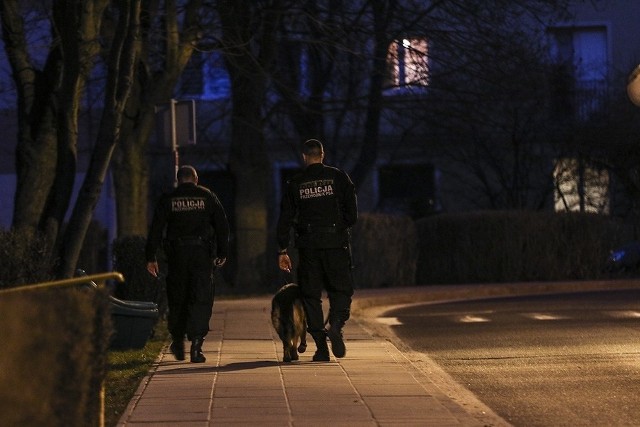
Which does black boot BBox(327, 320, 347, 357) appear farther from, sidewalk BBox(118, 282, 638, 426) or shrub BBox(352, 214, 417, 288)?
shrub BBox(352, 214, 417, 288)

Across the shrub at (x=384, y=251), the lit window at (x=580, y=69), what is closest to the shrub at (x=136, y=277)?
the shrub at (x=384, y=251)

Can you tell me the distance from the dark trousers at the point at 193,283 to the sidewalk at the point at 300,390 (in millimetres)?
386

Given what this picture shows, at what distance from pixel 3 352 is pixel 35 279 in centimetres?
689

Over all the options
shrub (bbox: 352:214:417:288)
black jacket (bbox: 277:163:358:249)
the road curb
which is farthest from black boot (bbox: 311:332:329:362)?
shrub (bbox: 352:214:417:288)

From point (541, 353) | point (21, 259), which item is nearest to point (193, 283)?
point (21, 259)

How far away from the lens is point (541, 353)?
13789mm

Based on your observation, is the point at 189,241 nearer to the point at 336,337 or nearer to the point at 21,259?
the point at 336,337

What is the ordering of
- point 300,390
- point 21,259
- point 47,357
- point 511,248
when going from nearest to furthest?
1. point 47,357
2. point 300,390
3. point 21,259
4. point 511,248

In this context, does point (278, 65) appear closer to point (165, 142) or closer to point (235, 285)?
point (235, 285)

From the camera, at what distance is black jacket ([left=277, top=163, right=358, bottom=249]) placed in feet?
40.2

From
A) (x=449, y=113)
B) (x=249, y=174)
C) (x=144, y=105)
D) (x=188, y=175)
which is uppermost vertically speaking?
(x=449, y=113)

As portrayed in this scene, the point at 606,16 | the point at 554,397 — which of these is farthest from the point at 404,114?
the point at 554,397

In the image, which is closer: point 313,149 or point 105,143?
point 313,149

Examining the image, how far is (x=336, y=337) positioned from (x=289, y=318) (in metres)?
0.46
